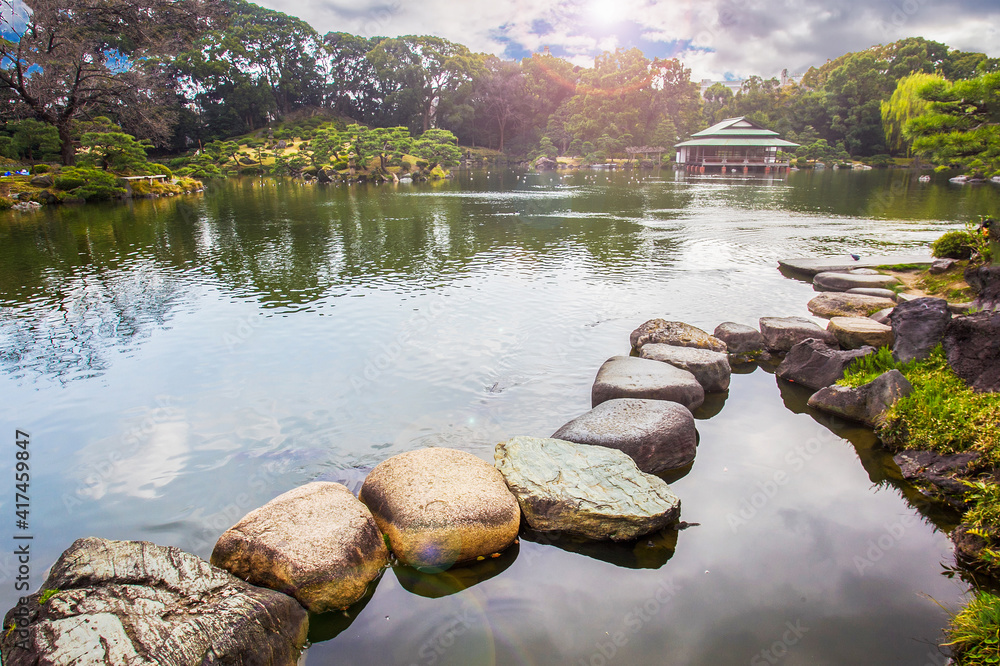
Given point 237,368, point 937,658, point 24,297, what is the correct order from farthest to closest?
1. point 24,297
2. point 237,368
3. point 937,658

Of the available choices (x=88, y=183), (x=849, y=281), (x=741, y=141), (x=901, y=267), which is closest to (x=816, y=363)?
(x=849, y=281)

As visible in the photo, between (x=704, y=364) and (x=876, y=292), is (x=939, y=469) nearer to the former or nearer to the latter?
(x=704, y=364)

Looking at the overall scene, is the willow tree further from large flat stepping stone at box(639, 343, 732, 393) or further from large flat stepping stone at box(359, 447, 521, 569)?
large flat stepping stone at box(359, 447, 521, 569)

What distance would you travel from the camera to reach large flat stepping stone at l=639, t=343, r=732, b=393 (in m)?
7.55

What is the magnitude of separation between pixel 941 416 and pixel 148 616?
7322 millimetres

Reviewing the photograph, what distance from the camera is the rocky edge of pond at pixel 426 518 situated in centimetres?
320

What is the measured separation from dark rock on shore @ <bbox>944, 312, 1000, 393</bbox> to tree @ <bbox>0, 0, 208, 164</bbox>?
41.9 m

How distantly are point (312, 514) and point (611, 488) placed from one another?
262 centimetres

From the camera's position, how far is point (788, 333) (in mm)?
8766

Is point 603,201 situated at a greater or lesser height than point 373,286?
greater

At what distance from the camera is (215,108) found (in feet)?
219

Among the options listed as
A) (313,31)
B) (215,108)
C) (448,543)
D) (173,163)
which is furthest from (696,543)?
(313,31)

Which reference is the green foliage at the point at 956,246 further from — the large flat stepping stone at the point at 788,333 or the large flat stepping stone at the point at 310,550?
the large flat stepping stone at the point at 310,550

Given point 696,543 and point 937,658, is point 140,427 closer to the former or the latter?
point 696,543
